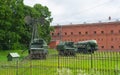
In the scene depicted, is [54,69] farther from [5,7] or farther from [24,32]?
[24,32]

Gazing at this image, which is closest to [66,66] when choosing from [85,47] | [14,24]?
[85,47]

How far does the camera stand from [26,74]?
20219 mm

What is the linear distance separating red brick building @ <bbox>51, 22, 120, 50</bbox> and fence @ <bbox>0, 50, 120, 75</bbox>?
197 feet

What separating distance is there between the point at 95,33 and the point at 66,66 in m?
68.2

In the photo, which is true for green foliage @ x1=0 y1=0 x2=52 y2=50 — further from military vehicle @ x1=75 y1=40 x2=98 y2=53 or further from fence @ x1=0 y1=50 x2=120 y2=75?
fence @ x1=0 y1=50 x2=120 y2=75

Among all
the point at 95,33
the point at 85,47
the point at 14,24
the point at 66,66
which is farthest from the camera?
the point at 95,33

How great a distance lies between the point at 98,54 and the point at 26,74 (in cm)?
593

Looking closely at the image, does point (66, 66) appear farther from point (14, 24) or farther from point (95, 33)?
point (95, 33)

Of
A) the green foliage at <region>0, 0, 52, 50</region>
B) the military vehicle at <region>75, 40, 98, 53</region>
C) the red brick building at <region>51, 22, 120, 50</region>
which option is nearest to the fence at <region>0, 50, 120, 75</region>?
the military vehicle at <region>75, 40, 98, 53</region>

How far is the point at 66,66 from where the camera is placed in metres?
18.2

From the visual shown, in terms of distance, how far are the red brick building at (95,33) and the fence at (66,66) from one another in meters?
59.9

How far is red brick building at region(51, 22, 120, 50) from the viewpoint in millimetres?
82875

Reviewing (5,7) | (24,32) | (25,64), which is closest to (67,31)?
(24,32)

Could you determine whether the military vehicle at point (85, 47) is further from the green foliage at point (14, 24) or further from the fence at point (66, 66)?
the green foliage at point (14, 24)
